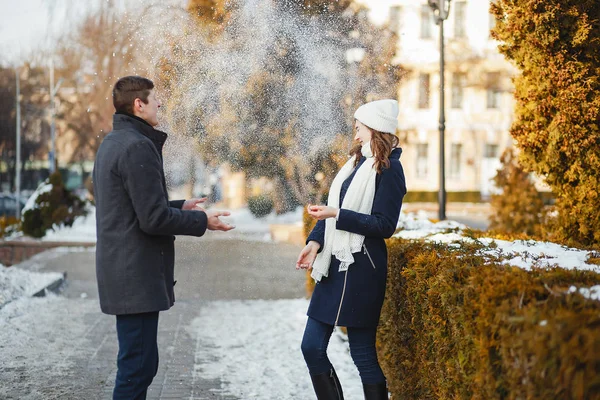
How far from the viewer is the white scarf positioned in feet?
13.7

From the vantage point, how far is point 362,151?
4.35 metres

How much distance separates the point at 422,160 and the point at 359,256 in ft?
131

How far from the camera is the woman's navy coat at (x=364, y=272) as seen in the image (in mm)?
4098

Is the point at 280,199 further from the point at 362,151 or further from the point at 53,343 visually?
the point at 362,151

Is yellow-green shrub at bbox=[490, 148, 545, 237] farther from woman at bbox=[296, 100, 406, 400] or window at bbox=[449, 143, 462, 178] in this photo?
window at bbox=[449, 143, 462, 178]

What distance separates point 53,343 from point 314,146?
6690 millimetres

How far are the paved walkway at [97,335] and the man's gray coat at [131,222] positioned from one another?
1865 mm

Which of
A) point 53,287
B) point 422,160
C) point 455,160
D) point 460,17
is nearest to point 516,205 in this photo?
point 53,287

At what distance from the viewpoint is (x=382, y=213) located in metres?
4.14

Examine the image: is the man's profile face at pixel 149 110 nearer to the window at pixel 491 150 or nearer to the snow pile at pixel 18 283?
the snow pile at pixel 18 283

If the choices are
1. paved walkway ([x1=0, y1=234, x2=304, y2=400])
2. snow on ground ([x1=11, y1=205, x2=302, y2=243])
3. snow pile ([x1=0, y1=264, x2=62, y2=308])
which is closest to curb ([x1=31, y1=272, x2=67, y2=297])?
snow pile ([x1=0, y1=264, x2=62, y2=308])

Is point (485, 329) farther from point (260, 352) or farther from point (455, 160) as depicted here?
point (455, 160)

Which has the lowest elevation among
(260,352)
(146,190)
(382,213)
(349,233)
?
(260,352)

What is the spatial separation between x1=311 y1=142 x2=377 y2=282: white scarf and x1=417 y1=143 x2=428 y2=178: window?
1559 inches
